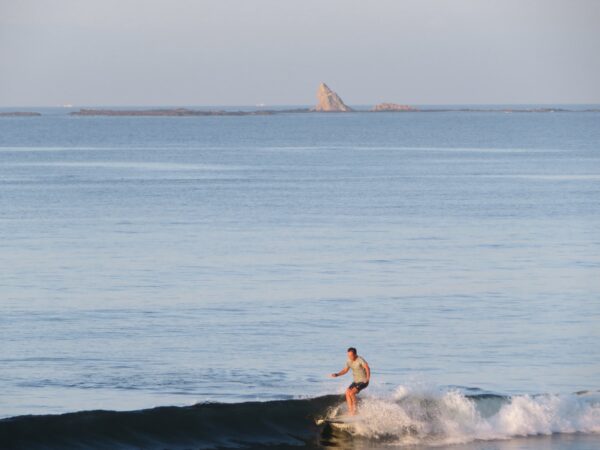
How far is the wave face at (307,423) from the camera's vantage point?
25.2 metres

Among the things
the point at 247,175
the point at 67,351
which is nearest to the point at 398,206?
the point at 247,175

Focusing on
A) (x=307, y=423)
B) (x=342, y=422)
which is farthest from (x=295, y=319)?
(x=342, y=422)

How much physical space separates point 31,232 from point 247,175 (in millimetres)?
45023

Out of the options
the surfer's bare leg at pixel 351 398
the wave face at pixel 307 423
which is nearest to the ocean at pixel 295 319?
the wave face at pixel 307 423

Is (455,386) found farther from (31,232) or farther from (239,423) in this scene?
(31,232)

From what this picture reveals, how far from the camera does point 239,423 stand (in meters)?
26.4

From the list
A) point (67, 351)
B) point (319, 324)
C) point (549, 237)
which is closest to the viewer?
point (67, 351)

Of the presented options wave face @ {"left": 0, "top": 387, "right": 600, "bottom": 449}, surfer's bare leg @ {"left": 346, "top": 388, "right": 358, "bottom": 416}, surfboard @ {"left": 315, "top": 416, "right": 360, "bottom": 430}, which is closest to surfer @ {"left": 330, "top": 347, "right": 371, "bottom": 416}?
surfer's bare leg @ {"left": 346, "top": 388, "right": 358, "bottom": 416}

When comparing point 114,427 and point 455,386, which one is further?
point 455,386

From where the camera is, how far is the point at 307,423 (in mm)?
26625

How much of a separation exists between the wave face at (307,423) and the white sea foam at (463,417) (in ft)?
0.07

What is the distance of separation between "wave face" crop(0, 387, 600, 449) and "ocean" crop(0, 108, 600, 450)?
0.13 feet

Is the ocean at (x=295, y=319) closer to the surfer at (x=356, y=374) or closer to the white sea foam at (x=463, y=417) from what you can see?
the white sea foam at (x=463, y=417)

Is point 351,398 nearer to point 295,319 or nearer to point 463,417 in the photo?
point 463,417
